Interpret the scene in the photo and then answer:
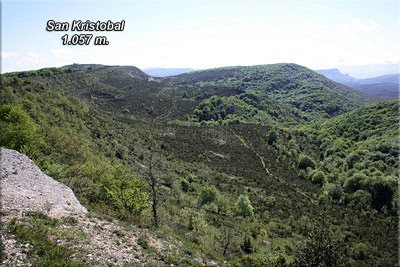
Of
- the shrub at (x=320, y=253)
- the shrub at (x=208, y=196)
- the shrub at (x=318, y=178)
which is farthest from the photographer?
the shrub at (x=318, y=178)

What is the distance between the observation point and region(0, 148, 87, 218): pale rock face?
1683 cm

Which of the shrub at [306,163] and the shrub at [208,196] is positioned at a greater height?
the shrub at [208,196]

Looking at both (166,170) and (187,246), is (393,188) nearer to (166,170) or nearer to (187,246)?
(166,170)

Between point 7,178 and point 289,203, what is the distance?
152 ft

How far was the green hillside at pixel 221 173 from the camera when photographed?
2564 centimetres

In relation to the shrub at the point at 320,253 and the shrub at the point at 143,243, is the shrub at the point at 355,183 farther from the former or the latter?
the shrub at the point at 143,243

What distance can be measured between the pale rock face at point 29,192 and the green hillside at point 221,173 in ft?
7.41

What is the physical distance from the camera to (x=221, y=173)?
218 feet

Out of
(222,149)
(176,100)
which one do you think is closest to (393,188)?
(222,149)

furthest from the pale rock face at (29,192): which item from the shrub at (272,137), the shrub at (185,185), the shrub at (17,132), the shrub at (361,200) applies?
the shrub at (272,137)

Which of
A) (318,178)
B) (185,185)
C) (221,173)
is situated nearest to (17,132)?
(185,185)

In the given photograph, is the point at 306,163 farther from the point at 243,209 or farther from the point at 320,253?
the point at 320,253

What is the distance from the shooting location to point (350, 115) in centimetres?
12825

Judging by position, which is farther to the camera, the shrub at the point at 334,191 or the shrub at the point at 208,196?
the shrub at the point at 334,191
